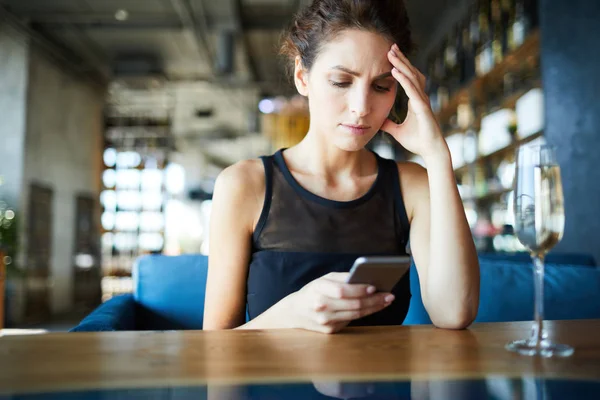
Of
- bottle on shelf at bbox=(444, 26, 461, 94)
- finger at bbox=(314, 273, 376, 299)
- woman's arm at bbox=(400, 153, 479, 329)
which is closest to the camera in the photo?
finger at bbox=(314, 273, 376, 299)

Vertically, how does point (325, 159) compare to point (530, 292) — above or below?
above

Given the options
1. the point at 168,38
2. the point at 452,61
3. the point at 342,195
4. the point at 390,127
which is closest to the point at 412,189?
the point at 342,195

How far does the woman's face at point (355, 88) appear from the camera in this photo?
132 cm

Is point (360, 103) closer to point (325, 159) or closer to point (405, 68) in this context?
point (405, 68)

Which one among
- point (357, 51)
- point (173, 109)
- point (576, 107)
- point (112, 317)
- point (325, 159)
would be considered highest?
point (173, 109)

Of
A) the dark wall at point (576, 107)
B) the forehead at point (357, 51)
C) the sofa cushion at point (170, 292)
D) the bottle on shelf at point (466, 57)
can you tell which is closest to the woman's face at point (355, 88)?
the forehead at point (357, 51)

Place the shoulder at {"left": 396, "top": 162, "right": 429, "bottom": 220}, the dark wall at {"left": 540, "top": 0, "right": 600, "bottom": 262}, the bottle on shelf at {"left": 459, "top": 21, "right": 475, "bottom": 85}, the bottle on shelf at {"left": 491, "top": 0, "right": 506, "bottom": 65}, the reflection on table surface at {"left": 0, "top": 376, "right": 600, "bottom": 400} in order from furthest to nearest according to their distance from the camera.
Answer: the bottle on shelf at {"left": 459, "top": 21, "right": 475, "bottom": 85}
the bottle on shelf at {"left": 491, "top": 0, "right": 506, "bottom": 65}
the dark wall at {"left": 540, "top": 0, "right": 600, "bottom": 262}
the shoulder at {"left": 396, "top": 162, "right": 429, "bottom": 220}
the reflection on table surface at {"left": 0, "top": 376, "right": 600, "bottom": 400}

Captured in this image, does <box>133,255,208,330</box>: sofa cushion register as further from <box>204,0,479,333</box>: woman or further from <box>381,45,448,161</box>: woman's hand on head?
<box>381,45,448,161</box>: woman's hand on head

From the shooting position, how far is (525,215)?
79cm

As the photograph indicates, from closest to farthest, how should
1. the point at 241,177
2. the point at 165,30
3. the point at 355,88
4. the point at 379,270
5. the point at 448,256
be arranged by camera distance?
the point at 379,270, the point at 448,256, the point at 355,88, the point at 241,177, the point at 165,30

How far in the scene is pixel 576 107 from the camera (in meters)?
3.82

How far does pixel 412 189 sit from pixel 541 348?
0.89m

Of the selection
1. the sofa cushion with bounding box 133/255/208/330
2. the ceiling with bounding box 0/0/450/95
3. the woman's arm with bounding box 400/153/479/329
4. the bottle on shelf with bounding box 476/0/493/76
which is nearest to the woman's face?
the woman's arm with bounding box 400/153/479/329

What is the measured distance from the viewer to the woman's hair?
1.46 meters
